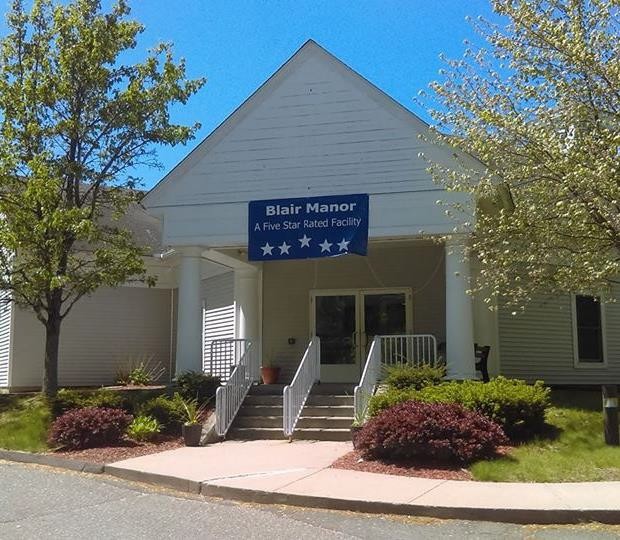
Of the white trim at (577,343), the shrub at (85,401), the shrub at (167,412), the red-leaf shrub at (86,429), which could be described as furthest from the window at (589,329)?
the red-leaf shrub at (86,429)

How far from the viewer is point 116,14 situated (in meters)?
15.6

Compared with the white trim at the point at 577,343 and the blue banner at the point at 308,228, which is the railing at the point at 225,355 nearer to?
the blue banner at the point at 308,228

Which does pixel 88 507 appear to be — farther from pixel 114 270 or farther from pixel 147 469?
pixel 114 270

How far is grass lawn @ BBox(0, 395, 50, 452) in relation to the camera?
1212 cm

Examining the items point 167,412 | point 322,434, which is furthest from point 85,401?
point 322,434

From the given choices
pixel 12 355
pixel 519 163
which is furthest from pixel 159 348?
pixel 519 163

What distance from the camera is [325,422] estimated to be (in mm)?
12680

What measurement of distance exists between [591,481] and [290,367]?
965 centimetres

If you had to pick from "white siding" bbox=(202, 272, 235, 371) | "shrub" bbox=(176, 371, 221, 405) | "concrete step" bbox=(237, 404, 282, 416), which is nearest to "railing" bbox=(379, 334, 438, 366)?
"concrete step" bbox=(237, 404, 282, 416)

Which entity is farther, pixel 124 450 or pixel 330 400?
pixel 330 400

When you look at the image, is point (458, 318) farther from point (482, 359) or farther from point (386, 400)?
point (386, 400)

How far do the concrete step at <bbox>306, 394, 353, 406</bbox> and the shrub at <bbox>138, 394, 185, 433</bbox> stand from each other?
2.30 meters

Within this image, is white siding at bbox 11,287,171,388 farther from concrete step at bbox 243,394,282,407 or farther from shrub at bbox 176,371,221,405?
concrete step at bbox 243,394,282,407

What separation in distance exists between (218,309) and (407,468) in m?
10.3
